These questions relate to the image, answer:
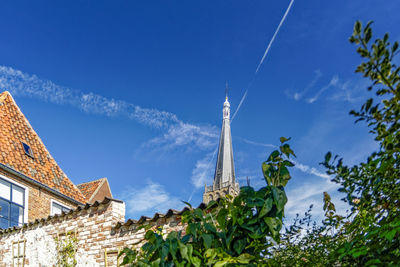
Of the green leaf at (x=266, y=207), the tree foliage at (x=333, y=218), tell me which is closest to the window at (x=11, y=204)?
the tree foliage at (x=333, y=218)

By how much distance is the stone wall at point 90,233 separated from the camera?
5.21 m

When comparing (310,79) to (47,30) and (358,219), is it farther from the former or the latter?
(47,30)

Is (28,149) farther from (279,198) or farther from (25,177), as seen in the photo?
(279,198)

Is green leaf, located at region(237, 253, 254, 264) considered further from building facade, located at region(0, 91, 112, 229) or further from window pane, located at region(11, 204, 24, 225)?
window pane, located at region(11, 204, 24, 225)

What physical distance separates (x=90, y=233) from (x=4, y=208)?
23.5 feet

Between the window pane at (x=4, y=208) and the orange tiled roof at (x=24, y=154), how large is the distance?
49.8 inches

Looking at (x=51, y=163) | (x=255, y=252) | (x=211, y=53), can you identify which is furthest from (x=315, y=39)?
(x=51, y=163)

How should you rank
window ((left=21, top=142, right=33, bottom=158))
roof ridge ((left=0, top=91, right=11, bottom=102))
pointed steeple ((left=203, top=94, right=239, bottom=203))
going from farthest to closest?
A: 1. pointed steeple ((left=203, top=94, right=239, bottom=203))
2. roof ridge ((left=0, top=91, right=11, bottom=102))
3. window ((left=21, top=142, right=33, bottom=158))

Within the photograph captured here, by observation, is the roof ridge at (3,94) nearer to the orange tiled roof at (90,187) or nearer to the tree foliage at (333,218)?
the orange tiled roof at (90,187)

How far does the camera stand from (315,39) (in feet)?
18.4

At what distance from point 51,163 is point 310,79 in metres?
12.9

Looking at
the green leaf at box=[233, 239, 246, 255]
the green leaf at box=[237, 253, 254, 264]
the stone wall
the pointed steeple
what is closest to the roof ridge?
the stone wall

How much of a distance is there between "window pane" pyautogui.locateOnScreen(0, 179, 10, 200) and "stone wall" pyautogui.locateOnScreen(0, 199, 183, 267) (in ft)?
14.8

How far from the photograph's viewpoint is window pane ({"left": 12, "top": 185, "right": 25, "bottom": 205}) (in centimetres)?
1170
